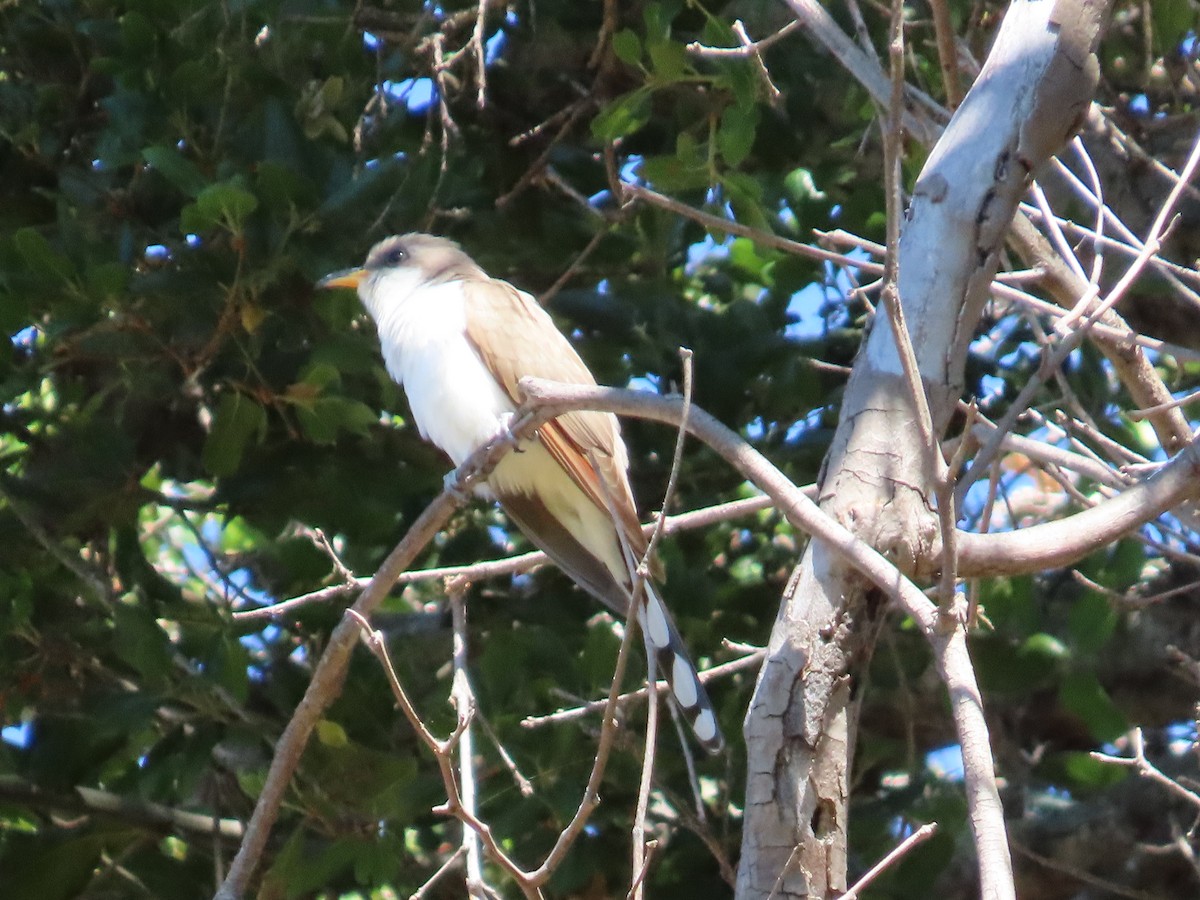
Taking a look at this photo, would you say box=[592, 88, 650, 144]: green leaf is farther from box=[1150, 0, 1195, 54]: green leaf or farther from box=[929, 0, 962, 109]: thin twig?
box=[1150, 0, 1195, 54]: green leaf

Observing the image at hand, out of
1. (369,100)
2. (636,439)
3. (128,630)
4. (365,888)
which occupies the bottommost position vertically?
(365,888)

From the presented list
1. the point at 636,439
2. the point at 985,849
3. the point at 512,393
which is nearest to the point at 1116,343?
the point at 985,849

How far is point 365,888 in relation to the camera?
13.3 feet

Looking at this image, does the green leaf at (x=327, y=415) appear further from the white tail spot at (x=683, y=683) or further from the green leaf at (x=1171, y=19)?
the green leaf at (x=1171, y=19)

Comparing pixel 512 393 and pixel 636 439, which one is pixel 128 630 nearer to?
pixel 512 393

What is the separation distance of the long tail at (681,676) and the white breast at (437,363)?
688 mm

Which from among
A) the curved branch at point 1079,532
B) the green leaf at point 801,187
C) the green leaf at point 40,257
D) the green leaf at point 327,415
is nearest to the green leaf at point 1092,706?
the green leaf at point 801,187

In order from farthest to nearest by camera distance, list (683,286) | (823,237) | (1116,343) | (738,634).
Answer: (683,286) → (738,634) → (1116,343) → (823,237)

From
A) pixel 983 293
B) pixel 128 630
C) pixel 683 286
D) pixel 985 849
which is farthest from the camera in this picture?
pixel 683 286

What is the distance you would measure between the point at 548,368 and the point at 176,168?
1026 mm

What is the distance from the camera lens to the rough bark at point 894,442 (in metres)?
2.02

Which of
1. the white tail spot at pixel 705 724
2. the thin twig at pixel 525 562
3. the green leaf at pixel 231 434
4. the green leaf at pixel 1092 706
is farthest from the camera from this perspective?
the green leaf at pixel 1092 706

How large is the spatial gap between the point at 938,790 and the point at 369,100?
2.47 meters

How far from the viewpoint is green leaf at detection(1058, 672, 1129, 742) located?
420 centimetres
